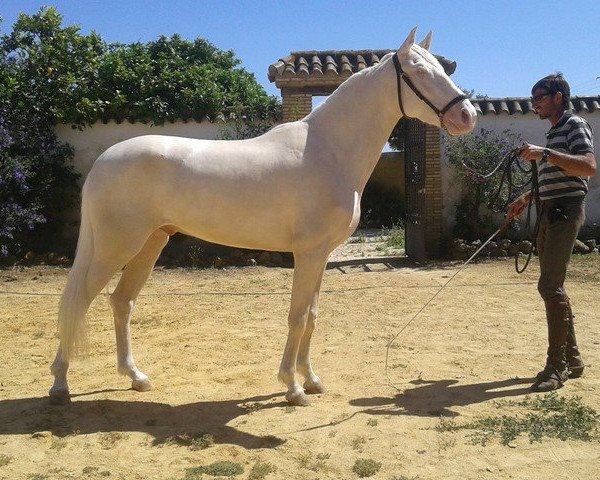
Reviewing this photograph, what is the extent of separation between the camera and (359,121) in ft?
12.3

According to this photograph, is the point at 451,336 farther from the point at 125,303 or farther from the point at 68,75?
the point at 68,75

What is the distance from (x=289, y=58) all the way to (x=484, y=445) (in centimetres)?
962

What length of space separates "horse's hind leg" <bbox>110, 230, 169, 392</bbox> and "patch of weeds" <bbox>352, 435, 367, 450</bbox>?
5.37ft

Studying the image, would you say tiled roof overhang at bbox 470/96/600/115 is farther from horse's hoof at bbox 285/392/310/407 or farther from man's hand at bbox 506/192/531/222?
horse's hoof at bbox 285/392/310/407

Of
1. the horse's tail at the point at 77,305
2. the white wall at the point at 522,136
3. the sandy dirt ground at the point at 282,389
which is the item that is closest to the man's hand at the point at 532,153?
the sandy dirt ground at the point at 282,389

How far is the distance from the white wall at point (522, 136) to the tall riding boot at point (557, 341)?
286 inches

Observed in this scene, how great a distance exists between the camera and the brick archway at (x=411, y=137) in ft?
34.3

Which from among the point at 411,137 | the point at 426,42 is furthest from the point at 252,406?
the point at 411,137

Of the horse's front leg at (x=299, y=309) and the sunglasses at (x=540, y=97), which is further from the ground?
the sunglasses at (x=540, y=97)

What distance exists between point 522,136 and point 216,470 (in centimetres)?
1049

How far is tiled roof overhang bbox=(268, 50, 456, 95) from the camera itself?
417 inches

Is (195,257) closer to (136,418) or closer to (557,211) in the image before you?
(136,418)

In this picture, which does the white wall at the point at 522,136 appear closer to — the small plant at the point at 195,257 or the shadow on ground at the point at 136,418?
the small plant at the point at 195,257

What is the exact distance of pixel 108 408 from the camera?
12.1 ft
